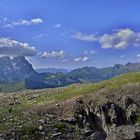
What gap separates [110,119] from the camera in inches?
4980

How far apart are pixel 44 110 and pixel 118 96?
2551cm

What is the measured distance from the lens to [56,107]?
12962 centimetres

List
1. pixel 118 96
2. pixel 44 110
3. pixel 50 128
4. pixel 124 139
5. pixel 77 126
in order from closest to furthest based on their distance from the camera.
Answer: pixel 124 139 < pixel 50 128 < pixel 77 126 < pixel 44 110 < pixel 118 96

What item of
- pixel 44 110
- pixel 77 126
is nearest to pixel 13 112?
pixel 44 110

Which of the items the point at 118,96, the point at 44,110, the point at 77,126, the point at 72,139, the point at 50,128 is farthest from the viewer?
the point at 118,96

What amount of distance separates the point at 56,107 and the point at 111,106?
17.0 m

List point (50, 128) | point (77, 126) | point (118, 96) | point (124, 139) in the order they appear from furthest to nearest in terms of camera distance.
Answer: point (118, 96) < point (77, 126) < point (50, 128) < point (124, 139)

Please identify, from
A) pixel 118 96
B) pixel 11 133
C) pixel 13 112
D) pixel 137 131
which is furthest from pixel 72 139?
pixel 118 96

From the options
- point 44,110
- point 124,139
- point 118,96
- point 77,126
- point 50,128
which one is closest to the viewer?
point 124,139

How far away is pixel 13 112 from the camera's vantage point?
120 metres

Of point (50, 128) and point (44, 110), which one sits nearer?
point (50, 128)

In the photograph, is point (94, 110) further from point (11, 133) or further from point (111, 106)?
point (11, 133)

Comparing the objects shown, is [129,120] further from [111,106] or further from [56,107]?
[56,107]

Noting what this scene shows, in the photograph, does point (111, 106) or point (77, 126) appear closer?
point (77, 126)
